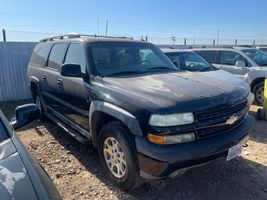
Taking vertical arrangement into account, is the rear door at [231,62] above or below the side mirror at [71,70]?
below

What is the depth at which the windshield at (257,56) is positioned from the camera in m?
8.33

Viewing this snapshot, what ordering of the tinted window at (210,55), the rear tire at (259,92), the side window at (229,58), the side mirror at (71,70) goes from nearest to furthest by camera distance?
the side mirror at (71,70)
the rear tire at (259,92)
the side window at (229,58)
the tinted window at (210,55)

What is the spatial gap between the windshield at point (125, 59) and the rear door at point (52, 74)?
1031mm

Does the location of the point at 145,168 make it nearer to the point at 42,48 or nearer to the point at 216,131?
the point at 216,131

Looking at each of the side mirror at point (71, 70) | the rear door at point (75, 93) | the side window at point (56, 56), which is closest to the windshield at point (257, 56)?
the side window at point (56, 56)

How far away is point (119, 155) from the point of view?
322 cm

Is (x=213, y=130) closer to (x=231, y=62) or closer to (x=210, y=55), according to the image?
(x=231, y=62)

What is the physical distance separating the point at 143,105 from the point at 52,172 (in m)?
1.95

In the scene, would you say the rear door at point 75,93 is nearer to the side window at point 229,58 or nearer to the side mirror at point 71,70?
the side mirror at point 71,70

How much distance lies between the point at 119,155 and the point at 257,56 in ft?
22.9

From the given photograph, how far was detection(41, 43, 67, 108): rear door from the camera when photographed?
4781 millimetres

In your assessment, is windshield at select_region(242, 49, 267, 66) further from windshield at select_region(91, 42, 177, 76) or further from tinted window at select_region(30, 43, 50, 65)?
tinted window at select_region(30, 43, 50, 65)

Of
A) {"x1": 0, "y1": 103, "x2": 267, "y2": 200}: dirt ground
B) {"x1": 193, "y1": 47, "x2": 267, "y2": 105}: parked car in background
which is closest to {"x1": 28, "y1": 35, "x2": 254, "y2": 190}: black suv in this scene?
{"x1": 0, "y1": 103, "x2": 267, "y2": 200}: dirt ground

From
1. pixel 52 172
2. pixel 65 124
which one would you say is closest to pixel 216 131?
pixel 52 172
